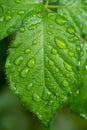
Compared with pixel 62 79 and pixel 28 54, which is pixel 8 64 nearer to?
pixel 28 54

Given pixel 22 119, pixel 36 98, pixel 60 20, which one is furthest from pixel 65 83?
pixel 22 119

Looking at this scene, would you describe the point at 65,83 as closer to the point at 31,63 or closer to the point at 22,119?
the point at 31,63

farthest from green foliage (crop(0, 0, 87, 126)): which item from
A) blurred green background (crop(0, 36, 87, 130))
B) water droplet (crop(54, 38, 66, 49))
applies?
blurred green background (crop(0, 36, 87, 130))

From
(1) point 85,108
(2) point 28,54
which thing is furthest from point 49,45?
(1) point 85,108

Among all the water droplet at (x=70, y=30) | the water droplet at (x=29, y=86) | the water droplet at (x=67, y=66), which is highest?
the water droplet at (x=70, y=30)

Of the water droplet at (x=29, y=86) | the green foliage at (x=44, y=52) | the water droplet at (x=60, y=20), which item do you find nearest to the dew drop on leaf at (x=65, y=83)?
the green foliage at (x=44, y=52)

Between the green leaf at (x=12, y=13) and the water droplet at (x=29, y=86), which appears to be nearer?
the water droplet at (x=29, y=86)

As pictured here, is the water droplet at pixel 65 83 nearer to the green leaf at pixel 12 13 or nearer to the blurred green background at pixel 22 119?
the green leaf at pixel 12 13

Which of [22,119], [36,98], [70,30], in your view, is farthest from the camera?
[22,119]
